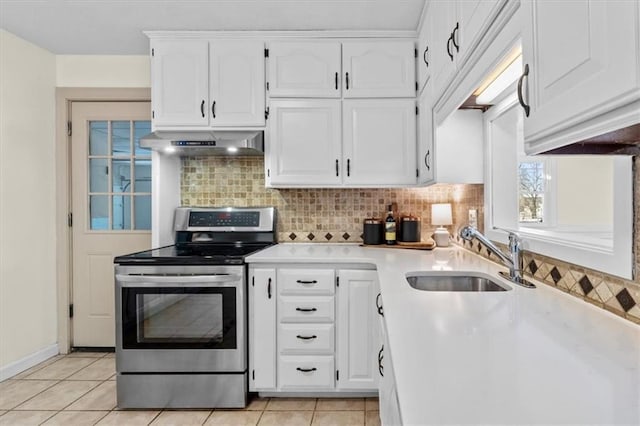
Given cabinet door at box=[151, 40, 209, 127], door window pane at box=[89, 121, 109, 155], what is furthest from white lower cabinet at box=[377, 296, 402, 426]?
door window pane at box=[89, 121, 109, 155]

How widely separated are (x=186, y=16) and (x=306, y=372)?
7.62 ft

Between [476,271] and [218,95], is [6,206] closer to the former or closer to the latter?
[218,95]

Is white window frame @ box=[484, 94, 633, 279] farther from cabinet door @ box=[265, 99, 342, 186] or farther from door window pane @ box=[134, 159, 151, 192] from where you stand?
door window pane @ box=[134, 159, 151, 192]

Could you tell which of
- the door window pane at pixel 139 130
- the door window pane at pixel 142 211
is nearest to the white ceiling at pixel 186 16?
the door window pane at pixel 139 130

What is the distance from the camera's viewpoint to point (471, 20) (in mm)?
1247

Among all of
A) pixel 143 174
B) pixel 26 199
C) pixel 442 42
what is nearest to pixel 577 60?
pixel 442 42

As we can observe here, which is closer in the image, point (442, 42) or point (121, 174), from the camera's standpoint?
point (442, 42)

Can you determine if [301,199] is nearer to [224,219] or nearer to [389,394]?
[224,219]

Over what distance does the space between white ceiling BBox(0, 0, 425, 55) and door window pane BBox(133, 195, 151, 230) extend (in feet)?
3.91

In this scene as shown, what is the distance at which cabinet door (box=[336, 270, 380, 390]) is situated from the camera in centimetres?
212

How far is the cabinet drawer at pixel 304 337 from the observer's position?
2131 millimetres

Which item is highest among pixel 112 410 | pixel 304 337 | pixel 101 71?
pixel 101 71

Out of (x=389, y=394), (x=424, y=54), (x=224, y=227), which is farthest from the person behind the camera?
(x=224, y=227)

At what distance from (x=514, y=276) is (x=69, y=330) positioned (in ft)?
10.7
